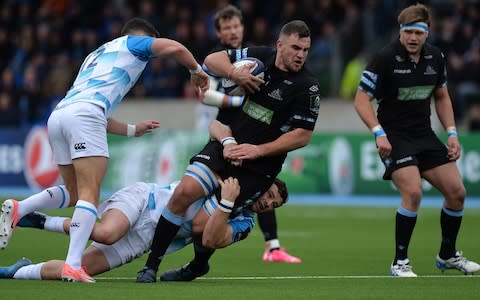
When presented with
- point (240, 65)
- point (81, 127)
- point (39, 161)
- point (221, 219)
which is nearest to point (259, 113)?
point (240, 65)

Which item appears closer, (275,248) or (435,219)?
(275,248)

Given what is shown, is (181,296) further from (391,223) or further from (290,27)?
(391,223)

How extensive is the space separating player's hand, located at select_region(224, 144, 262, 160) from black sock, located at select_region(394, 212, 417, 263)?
1.85 m

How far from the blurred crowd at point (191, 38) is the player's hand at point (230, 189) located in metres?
14.6

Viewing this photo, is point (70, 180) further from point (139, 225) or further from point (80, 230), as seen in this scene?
point (80, 230)

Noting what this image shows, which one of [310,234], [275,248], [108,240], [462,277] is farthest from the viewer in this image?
[310,234]

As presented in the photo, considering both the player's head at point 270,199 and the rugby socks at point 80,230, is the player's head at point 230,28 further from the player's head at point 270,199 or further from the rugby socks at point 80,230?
the rugby socks at point 80,230

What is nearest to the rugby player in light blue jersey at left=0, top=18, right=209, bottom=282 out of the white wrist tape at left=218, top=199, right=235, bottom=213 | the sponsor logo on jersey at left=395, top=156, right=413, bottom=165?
the white wrist tape at left=218, top=199, right=235, bottom=213

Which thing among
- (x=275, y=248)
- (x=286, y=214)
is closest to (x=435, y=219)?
(x=286, y=214)

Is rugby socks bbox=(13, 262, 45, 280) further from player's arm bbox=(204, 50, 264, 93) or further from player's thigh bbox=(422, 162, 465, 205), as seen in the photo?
player's thigh bbox=(422, 162, 465, 205)

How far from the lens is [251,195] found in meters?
9.80

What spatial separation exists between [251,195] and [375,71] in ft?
6.69

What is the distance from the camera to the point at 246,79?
9789 mm

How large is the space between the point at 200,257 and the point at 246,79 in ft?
5.26
